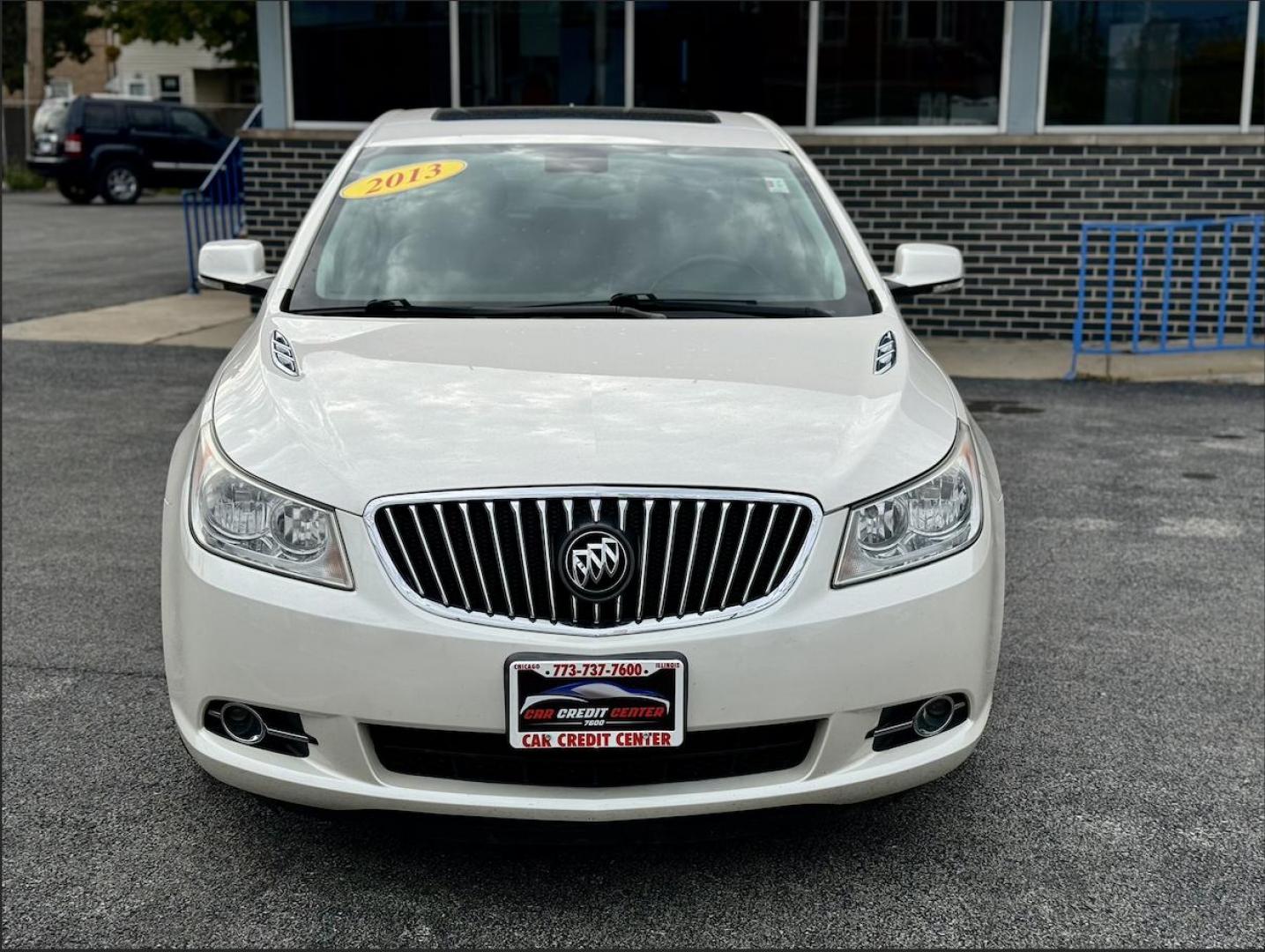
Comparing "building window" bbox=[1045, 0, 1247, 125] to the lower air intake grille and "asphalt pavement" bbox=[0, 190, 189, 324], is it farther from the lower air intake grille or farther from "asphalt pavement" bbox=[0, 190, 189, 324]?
the lower air intake grille

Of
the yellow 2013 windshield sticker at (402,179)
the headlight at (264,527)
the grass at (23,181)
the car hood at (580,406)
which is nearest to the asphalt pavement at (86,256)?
the grass at (23,181)

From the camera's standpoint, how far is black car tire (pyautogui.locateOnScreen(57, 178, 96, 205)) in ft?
96.8

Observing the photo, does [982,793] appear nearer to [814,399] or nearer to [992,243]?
[814,399]

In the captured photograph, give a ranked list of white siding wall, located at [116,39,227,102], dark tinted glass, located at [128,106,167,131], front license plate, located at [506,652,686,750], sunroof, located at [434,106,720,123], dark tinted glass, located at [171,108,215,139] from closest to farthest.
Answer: front license plate, located at [506,652,686,750]
sunroof, located at [434,106,720,123]
dark tinted glass, located at [128,106,167,131]
dark tinted glass, located at [171,108,215,139]
white siding wall, located at [116,39,227,102]

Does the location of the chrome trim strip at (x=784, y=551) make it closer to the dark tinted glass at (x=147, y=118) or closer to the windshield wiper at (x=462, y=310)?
the windshield wiper at (x=462, y=310)

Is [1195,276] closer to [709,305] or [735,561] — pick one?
[709,305]

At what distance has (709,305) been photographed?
4.04m

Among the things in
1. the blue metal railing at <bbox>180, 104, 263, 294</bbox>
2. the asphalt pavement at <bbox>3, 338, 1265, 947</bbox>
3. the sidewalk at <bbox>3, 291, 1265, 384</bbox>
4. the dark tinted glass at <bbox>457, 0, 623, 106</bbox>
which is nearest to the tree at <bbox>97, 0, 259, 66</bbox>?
the blue metal railing at <bbox>180, 104, 263, 294</bbox>

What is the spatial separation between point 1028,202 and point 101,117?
23686 mm

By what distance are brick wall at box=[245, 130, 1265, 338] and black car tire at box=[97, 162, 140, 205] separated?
20.4m

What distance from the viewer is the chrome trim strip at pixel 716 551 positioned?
2893mm

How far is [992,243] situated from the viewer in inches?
440

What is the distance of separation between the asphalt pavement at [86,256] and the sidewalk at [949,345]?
0.76m

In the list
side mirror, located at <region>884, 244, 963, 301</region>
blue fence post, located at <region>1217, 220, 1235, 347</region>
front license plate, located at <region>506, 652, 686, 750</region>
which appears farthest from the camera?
blue fence post, located at <region>1217, 220, 1235, 347</region>
